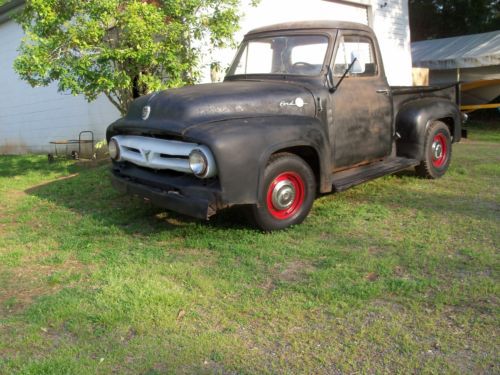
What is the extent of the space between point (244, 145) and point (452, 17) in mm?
26191

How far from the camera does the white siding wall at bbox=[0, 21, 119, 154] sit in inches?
453

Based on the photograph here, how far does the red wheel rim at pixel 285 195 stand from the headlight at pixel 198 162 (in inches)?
28.6

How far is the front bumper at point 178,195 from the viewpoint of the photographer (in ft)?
14.3

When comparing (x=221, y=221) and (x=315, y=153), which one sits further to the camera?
(x=221, y=221)

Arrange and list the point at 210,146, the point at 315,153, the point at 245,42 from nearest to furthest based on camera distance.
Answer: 1. the point at 210,146
2. the point at 315,153
3. the point at 245,42

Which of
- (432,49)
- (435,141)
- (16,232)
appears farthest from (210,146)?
(432,49)

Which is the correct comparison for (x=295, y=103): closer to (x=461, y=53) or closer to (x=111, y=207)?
(x=111, y=207)

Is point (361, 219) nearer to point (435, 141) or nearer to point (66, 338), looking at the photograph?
point (435, 141)

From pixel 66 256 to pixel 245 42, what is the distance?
3243 mm

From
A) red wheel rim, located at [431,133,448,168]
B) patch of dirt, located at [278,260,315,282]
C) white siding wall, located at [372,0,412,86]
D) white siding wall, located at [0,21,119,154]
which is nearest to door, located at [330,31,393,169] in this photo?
red wheel rim, located at [431,133,448,168]

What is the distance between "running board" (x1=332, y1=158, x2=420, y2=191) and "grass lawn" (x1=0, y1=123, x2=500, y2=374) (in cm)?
34

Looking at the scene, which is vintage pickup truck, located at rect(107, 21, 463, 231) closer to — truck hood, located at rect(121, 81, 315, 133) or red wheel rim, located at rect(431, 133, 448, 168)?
truck hood, located at rect(121, 81, 315, 133)

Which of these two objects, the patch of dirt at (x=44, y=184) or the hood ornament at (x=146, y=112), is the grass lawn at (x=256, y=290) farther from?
the patch of dirt at (x=44, y=184)

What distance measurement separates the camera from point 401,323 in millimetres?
3254
